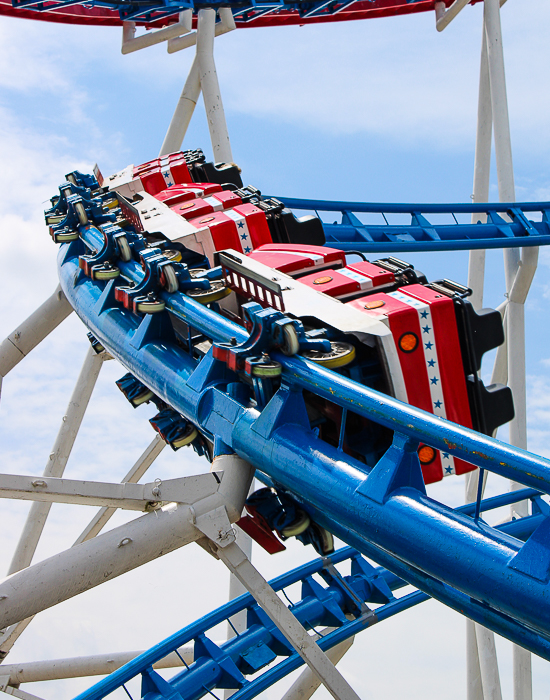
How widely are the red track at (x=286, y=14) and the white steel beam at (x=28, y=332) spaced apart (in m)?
5.93

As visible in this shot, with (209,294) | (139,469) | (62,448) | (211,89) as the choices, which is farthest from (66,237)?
(211,89)

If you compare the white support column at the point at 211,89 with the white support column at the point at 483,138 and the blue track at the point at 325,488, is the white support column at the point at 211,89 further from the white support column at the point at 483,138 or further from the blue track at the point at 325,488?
the white support column at the point at 483,138

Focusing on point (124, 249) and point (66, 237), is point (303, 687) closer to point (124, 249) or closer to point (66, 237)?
point (124, 249)

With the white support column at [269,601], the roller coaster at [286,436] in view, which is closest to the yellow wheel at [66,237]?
the roller coaster at [286,436]

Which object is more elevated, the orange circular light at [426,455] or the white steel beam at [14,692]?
the white steel beam at [14,692]

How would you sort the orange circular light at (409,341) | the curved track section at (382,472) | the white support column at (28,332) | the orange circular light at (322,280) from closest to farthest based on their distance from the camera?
the curved track section at (382,472)
the orange circular light at (409,341)
the orange circular light at (322,280)
the white support column at (28,332)

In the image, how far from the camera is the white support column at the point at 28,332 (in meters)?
6.75

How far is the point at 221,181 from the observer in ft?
24.1

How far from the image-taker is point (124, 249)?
4930 mm

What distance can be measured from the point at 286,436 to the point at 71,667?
4.04 m

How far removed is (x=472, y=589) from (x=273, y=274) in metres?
2.07

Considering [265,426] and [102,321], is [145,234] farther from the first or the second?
[265,426]

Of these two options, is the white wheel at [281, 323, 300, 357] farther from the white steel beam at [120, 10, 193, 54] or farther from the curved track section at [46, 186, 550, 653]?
the white steel beam at [120, 10, 193, 54]

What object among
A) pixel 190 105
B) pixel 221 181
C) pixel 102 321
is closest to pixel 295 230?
pixel 102 321
